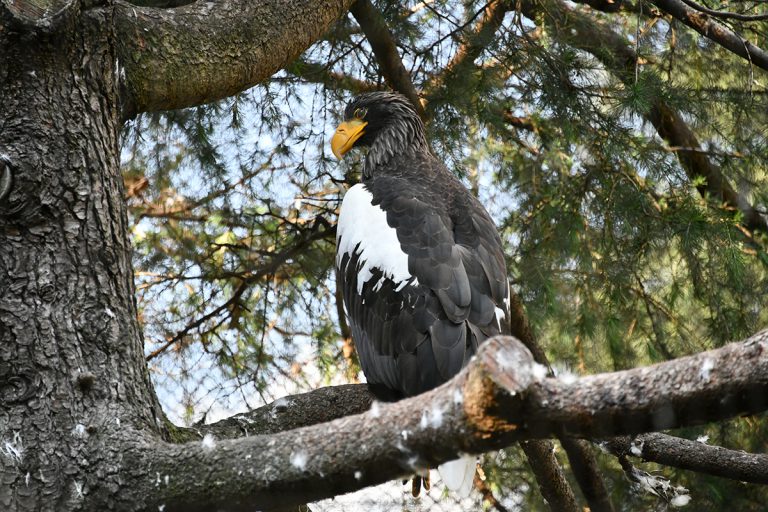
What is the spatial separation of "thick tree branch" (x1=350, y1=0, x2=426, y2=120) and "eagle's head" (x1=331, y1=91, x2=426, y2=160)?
0.09 meters

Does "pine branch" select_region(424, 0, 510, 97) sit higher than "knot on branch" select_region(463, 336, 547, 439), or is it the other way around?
"pine branch" select_region(424, 0, 510, 97)

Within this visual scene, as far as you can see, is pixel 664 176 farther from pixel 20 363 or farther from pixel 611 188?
pixel 20 363

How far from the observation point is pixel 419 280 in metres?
2.97

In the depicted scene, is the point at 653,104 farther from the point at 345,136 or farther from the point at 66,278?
the point at 66,278

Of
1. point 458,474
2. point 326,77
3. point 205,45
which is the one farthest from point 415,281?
point 326,77

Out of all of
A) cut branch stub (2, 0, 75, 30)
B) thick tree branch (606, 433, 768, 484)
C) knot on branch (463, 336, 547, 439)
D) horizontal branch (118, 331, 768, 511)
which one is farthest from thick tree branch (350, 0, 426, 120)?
knot on branch (463, 336, 547, 439)

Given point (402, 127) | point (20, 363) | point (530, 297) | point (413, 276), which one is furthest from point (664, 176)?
point (20, 363)

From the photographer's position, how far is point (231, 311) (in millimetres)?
4340

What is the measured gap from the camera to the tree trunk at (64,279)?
200 centimetres

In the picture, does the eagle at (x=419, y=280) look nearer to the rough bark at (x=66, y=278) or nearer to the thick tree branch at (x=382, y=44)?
the thick tree branch at (x=382, y=44)

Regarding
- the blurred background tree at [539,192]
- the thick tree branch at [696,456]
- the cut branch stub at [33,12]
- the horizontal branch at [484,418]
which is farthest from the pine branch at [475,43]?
the horizontal branch at [484,418]

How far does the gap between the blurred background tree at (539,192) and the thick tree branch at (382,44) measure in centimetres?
1

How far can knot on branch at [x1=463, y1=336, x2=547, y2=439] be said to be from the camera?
1.41m

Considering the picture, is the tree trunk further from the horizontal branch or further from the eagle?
the eagle
